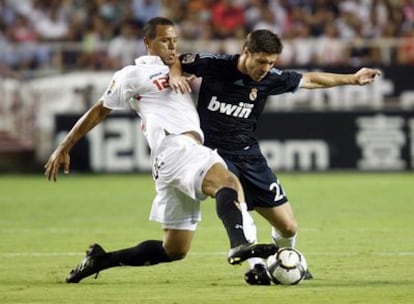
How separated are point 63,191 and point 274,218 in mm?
10372

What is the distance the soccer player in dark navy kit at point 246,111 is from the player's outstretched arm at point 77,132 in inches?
27.4

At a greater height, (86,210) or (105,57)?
(105,57)

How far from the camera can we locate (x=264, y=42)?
7.98 metres

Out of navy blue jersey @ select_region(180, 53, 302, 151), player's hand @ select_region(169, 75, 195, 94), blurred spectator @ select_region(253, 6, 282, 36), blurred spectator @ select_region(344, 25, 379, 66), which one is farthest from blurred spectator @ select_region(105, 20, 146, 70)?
player's hand @ select_region(169, 75, 195, 94)

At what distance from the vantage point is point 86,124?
27.1 ft

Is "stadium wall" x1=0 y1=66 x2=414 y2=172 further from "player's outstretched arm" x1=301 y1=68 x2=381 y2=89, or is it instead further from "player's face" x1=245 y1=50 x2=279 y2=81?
"player's face" x1=245 y1=50 x2=279 y2=81

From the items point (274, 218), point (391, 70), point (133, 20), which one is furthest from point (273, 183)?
point (133, 20)

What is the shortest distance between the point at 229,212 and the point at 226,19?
609 inches

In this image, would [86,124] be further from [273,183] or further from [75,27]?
[75,27]

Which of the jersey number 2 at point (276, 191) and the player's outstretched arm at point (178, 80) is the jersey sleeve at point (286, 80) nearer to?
the jersey number 2 at point (276, 191)

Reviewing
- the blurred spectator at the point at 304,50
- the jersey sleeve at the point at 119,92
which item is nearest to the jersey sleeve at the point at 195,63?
the jersey sleeve at the point at 119,92

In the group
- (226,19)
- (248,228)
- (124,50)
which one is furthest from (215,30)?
(248,228)

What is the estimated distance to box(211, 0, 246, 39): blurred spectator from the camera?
2244 centimetres

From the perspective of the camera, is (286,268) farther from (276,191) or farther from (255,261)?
(276,191)
